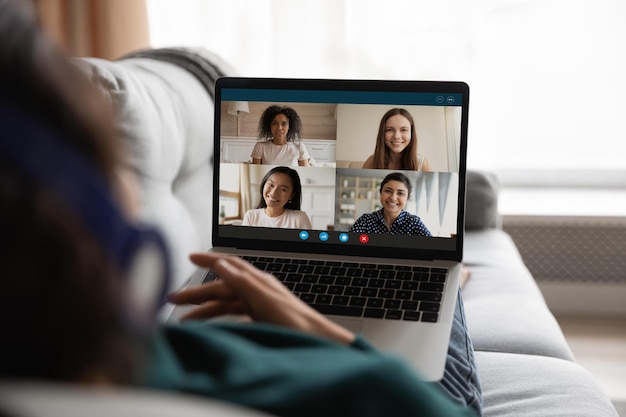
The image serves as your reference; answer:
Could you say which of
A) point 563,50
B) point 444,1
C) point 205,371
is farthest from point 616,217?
point 205,371

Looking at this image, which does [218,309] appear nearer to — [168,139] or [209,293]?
[209,293]

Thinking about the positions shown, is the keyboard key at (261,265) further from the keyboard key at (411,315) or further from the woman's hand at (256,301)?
the woman's hand at (256,301)

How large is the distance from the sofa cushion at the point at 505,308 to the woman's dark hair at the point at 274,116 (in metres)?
0.56

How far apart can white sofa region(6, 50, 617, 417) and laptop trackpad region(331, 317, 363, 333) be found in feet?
0.88

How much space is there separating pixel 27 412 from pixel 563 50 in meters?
2.68

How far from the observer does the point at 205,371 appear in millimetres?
479

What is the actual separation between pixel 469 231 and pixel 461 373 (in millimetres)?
1183

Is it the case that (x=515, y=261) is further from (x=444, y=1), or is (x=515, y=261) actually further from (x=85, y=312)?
(x=85, y=312)

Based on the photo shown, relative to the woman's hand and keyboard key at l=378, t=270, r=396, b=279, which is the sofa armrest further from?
the woman's hand

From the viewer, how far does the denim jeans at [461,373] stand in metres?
0.96

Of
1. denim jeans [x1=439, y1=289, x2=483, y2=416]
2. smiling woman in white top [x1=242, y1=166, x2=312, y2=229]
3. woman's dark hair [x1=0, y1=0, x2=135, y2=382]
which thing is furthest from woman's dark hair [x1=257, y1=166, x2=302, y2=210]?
woman's dark hair [x1=0, y1=0, x2=135, y2=382]

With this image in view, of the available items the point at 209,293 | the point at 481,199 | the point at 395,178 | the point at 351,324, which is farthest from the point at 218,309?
the point at 481,199

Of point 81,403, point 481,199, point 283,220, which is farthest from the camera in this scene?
point 481,199

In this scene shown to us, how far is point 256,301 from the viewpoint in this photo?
698 mm
